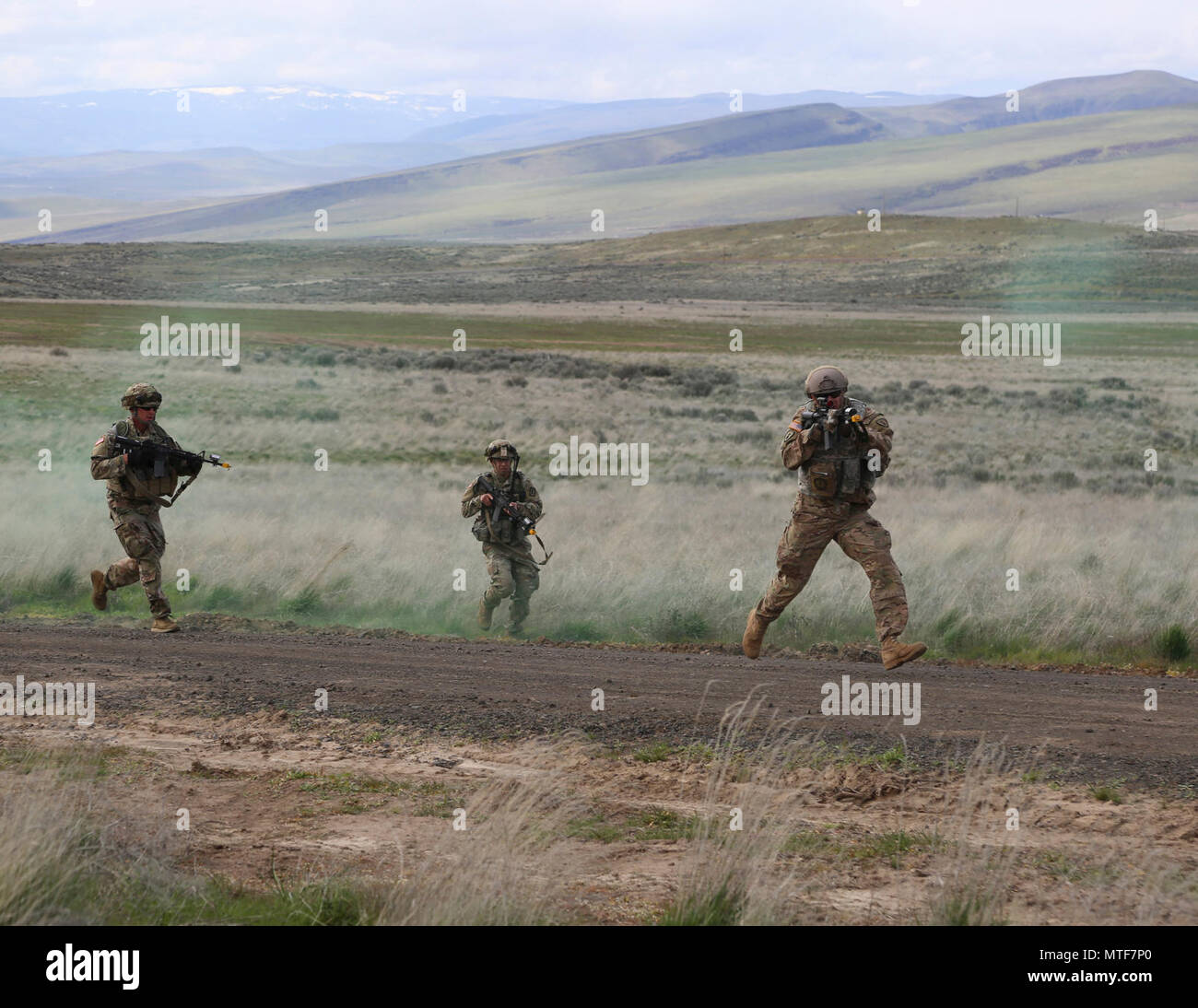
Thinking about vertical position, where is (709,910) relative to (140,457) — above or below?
below

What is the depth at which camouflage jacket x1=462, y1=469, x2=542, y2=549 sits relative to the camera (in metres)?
10.5

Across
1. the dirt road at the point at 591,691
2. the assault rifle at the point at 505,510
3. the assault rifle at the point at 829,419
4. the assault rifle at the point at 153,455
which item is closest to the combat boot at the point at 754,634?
the dirt road at the point at 591,691

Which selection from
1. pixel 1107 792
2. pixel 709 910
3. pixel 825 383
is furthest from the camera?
pixel 825 383

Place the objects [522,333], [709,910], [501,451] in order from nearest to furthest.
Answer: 1. [709,910]
2. [501,451]
3. [522,333]

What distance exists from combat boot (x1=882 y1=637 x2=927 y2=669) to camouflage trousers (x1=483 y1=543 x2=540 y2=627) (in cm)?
354

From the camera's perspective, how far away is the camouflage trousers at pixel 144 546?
9883mm

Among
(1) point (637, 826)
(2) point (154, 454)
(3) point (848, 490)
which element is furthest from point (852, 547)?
(2) point (154, 454)

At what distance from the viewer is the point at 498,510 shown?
10.5 meters

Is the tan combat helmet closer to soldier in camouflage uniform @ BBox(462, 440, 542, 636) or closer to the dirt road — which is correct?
the dirt road

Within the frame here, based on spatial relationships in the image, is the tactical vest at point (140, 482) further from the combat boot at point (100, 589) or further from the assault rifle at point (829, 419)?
the assault rifle at point (829, 419)

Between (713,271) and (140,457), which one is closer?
(140,457)

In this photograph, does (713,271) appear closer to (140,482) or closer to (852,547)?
(140,482)

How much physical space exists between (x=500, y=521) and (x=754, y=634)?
2.63 m
